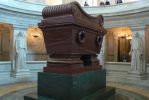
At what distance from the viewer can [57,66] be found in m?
4.53

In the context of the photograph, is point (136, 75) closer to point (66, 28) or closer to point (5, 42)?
point (66, 28)

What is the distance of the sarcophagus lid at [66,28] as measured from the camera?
4.29m

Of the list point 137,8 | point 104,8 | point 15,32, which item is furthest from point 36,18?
point 137,8

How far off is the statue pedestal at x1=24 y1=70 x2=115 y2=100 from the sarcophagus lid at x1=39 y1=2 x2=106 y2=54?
0.55 m

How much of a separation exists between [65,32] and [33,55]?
9.56 metres

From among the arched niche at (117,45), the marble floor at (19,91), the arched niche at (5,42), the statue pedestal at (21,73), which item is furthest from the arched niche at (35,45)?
the marble floor at (19,91)

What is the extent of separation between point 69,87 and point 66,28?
1.24m

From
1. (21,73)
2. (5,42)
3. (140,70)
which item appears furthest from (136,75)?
(5,42)

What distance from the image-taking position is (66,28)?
4.33 metres

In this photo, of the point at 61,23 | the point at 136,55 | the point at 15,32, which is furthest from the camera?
the point at 15,32

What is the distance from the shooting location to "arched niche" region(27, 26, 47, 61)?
1337 centimetres

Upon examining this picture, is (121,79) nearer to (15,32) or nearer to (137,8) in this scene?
(137,8)

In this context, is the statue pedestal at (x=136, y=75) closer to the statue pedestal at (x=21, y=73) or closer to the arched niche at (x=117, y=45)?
the arched niche at (x=117, y=45)

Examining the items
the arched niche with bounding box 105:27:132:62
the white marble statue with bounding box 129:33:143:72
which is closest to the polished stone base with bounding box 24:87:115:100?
the white marble statue with bounding box 129:33:143:72
